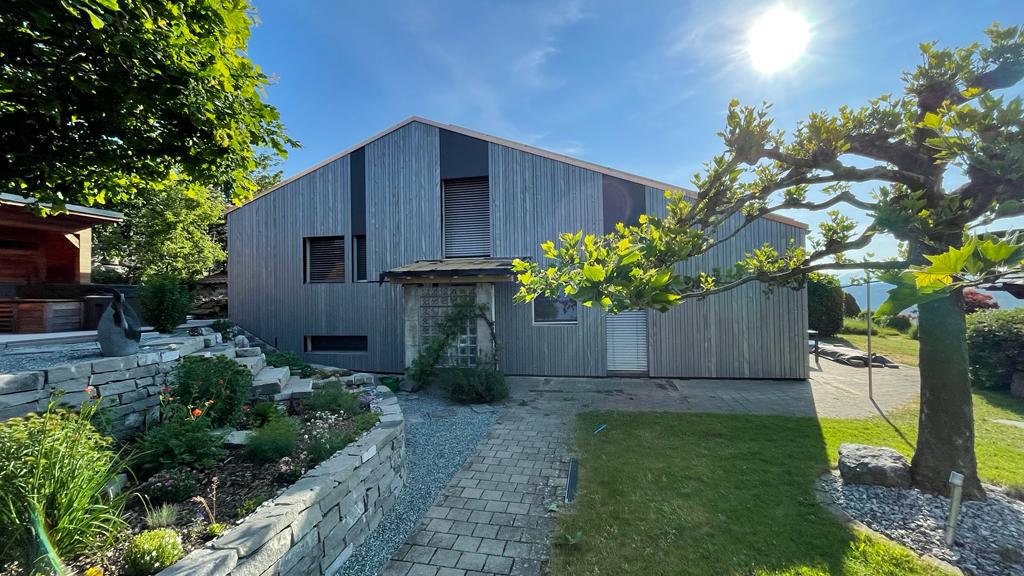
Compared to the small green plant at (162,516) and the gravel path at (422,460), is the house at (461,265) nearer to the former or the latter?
the gravel path at (422,460)

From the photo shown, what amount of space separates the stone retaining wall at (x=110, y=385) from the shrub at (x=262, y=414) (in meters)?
0.91

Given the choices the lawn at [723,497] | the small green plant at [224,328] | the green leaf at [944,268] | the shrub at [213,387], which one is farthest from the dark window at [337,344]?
the green leaf at [944,268]

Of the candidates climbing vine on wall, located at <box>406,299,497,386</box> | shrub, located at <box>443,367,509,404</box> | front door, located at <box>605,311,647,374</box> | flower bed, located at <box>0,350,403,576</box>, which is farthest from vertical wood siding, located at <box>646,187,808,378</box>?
flower bed, located at <box>0,350,403,576</box>

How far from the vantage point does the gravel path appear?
10.2 ft

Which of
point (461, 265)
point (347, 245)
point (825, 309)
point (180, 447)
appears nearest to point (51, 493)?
point (180, 447)

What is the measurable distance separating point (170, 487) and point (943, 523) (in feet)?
21.2

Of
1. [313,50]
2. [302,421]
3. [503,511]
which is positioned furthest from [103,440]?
[313,50]

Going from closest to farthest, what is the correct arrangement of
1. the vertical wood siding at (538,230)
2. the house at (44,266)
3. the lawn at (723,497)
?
the lawn at (723,497)
the house at (44,266)
the vertical wood siding at (538,230)

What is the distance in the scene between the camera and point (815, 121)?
347cm

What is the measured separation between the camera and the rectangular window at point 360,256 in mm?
10570

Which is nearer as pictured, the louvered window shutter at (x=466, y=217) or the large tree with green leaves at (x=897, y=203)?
the large tree with green leaves at (x=897, y=203)

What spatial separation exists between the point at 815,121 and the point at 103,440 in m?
6.74

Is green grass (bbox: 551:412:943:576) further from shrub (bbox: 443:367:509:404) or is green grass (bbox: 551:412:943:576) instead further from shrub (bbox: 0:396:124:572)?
shrub (bbox: 0:396:124:572)

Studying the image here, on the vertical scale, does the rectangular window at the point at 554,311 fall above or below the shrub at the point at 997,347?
above
